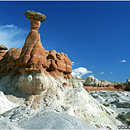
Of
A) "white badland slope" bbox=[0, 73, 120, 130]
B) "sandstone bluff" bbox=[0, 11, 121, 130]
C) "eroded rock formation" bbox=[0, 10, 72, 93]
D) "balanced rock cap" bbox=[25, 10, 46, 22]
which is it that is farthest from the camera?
"balanced rock cap" bbox=[25, 10, 46, 22]

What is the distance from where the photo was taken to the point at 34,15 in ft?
42.2

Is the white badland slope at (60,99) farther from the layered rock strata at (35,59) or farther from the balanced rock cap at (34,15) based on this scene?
the balanced rock cap at (34,15)

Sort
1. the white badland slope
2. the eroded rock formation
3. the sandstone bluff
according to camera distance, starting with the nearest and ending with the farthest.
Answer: the sandstone bluff, the white badland slope, the eroded rock formation

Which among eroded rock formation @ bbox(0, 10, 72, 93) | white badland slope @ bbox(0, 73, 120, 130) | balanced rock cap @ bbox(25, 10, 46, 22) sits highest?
balanced rock cap @ bbox(25, 10, 46, 22)

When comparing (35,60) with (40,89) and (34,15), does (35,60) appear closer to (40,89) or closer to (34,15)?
(40,89)

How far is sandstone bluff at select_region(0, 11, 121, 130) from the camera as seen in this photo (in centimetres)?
900

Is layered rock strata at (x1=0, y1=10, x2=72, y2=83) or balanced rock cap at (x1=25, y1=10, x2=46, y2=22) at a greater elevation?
balanced rock cap at (x1=25, y1=10, x2=46, y2=22)

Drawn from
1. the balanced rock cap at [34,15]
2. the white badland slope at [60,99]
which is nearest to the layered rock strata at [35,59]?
the balanced rock cap at [34,15]

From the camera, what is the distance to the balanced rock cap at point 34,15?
1267 cm

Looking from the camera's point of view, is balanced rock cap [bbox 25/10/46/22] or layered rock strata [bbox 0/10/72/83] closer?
layered rock strata [bbox 0/10/72/83]

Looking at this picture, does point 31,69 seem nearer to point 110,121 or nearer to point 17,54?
point 17,54

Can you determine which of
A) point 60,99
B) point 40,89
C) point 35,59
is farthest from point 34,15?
point 60,99

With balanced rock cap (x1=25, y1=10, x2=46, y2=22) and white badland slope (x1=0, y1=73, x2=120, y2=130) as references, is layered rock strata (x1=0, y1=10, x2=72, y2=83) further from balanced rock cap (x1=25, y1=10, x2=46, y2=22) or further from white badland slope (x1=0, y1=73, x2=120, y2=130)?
white badland slope (x1=0, y1=73, x2=120, y2=130)

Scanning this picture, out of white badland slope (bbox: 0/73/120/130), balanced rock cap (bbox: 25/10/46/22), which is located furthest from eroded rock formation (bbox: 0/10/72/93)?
white badland slope (bbox: 0/73/120/130)
